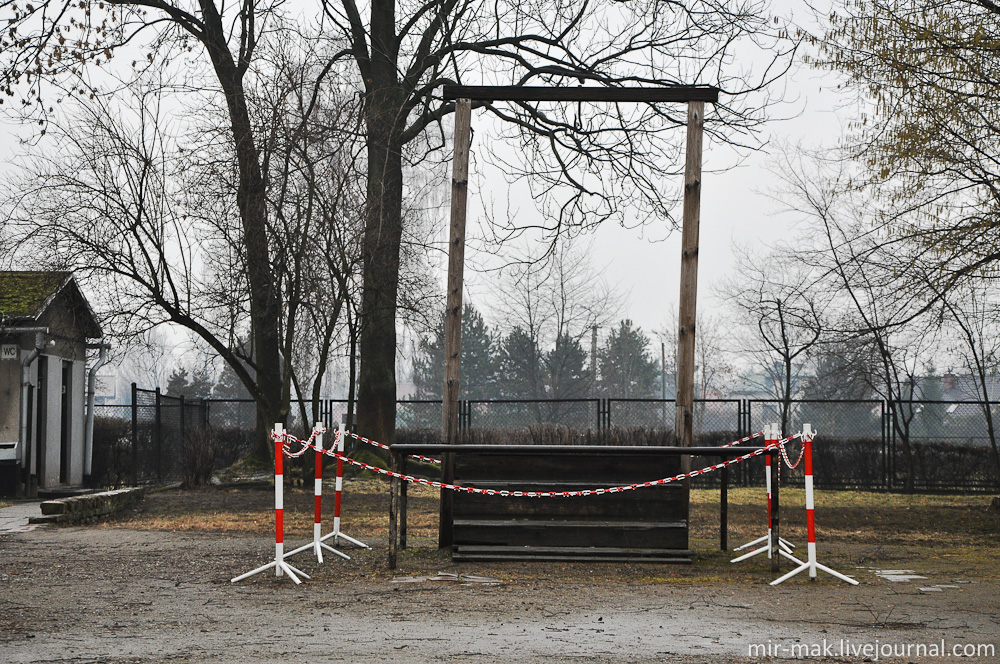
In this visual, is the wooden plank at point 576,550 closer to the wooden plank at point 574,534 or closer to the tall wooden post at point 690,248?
the wooden plank at point 574,534

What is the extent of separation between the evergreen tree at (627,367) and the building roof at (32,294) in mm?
35409

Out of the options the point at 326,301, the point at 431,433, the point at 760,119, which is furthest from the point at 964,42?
the point at 431,433

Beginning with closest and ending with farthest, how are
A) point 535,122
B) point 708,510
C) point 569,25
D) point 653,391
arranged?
point 708,510 → point 569,25 → point 535,122 → point 653,391

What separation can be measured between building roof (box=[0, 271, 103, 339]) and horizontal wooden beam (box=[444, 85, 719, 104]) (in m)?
9.27

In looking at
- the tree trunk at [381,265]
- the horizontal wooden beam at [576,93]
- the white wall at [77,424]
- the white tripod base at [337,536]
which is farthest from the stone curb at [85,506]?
the horizontal wooden beam at [576,93]

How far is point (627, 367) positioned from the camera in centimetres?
5519

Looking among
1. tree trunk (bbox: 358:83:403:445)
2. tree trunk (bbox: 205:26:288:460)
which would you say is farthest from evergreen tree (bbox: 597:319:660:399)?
tree trunk (bbox: 205:26:288:460)

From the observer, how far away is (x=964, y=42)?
11961mm

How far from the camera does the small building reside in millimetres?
17406

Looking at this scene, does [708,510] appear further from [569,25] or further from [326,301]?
[569,25]

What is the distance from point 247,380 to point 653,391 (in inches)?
1573

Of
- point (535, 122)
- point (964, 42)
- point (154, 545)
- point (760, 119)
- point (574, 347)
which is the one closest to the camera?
point (154, 545)

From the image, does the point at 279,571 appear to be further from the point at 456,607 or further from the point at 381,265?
the point at 381,265

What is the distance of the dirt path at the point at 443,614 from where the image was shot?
18.9 ft
